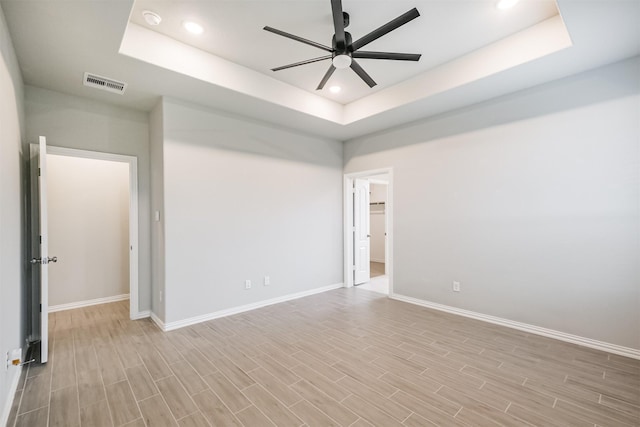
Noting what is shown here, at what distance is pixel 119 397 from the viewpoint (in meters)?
2.15

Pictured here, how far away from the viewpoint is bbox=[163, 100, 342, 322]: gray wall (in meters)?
3.50

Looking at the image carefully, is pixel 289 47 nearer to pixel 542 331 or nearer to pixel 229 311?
pixel 229 311

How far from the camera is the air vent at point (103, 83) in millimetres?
2990

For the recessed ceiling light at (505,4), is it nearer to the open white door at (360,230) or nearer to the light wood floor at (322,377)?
the light wood floor at (322,377)

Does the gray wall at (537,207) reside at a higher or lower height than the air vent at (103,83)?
lower

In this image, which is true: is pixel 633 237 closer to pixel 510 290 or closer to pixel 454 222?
pixel 510 290

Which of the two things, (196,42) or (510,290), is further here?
(510,290)

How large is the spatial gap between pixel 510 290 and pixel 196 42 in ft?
15.0

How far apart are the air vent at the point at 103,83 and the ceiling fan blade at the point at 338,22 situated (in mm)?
2452

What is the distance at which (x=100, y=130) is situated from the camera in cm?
357

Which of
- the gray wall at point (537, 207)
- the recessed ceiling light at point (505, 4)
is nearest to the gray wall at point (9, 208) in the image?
the recessed ceiling light at point (505, 4)

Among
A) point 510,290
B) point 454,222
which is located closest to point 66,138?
point 454,222

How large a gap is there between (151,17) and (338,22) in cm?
171

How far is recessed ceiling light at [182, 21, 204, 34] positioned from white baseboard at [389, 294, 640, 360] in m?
4.42
